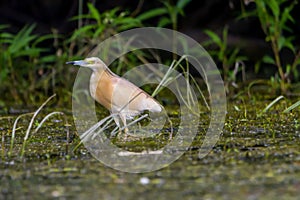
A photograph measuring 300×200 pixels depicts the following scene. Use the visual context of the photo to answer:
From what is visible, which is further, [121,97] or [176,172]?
[121,97]

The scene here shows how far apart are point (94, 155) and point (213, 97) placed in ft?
6.63

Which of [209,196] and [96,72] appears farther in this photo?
[96,72]

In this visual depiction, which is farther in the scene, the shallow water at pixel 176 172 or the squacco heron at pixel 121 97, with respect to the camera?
the squacco heron at pixel 121 97

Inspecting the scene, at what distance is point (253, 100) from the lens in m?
4.34

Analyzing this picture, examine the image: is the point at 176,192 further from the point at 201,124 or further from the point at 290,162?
the point at 201,124

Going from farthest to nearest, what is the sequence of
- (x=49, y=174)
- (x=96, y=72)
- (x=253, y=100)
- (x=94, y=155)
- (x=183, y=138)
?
(x=253, y=100) < (x=96, y=72) < (x=183, y=138) < (x=94, y=155) < (x=49, y=174)

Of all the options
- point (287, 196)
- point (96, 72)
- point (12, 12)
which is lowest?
point (287, 196)

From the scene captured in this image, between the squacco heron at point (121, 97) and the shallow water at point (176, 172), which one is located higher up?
the squacco heron at point (121, 97)

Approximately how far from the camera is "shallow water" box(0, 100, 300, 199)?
2.05m

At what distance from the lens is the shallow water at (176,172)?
2.05 metres

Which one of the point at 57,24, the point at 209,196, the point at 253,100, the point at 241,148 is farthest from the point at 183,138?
the point at 57,24

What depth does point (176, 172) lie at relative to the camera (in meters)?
2.31

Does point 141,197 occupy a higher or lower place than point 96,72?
→ lower

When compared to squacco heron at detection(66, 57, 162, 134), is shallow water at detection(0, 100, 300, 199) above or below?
below
